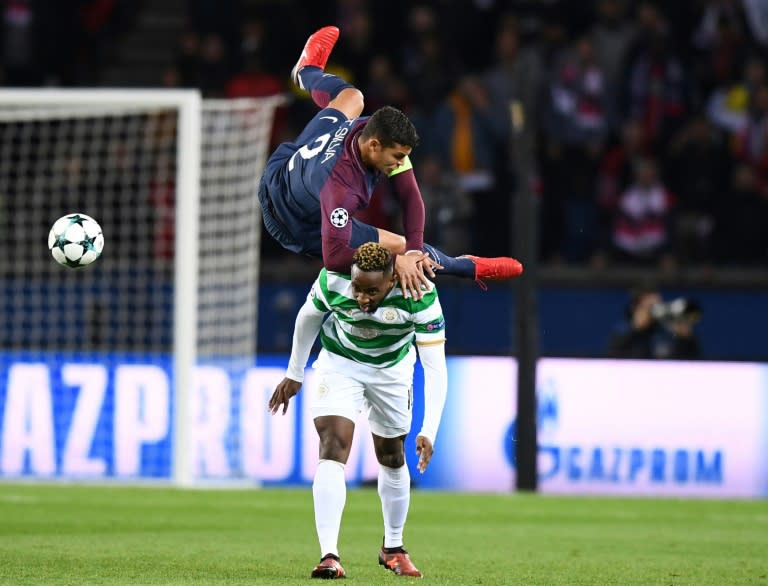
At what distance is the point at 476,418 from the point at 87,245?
611 centimetres

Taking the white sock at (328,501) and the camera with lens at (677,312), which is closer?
the white sock at (328,501)

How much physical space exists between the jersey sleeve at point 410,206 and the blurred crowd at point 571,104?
7.53 metres

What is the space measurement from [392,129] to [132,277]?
850 cm

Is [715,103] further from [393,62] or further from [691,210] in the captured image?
[393,62]

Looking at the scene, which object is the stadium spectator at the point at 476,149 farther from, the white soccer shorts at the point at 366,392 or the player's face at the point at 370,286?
the player's face at the point at 370,286

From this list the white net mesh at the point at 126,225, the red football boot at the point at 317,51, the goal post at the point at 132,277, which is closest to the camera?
the red football boot at the point at 317,51

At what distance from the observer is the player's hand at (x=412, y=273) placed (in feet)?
25.1

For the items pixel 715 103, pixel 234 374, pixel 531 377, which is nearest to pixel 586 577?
pixel 531 377

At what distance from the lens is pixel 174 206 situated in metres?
16.5

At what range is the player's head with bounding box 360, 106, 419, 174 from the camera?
25.7ft

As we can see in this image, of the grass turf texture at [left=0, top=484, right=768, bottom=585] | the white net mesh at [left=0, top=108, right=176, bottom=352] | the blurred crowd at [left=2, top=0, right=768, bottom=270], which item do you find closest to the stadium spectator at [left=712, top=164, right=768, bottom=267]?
the blurred crowd at [left=2, top=0, right=768, bottom=270]

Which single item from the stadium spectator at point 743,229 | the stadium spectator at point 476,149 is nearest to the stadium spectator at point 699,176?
the stadium spectator at point 743,229

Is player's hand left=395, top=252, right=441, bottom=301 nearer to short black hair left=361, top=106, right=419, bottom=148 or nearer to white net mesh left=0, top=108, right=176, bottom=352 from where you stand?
short black hair left=361, top=106, right=419, bottom=148

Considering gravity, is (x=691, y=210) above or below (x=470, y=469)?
above
